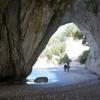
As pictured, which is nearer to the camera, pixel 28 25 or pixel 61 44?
pixel 28 25

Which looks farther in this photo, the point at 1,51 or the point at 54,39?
the point at 54,39

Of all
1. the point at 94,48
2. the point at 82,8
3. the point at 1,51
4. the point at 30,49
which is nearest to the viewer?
the point at 1,51

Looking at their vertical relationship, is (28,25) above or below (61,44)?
below

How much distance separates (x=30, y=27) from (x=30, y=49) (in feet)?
6.94

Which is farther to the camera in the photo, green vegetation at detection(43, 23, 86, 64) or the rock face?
green vegetation at detection(43, 23, 86, 64)

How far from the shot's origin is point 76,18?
32.4 metres

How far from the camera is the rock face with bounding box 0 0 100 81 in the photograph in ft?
86.4

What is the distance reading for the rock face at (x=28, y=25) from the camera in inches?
1036

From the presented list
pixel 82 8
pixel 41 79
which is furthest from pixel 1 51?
pixel 82 8

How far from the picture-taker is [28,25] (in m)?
27.8

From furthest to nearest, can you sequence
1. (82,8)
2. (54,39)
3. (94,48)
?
(54,39) → (94,48) → (82,8)

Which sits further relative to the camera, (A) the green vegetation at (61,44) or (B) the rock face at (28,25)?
(A) the green vegetation at (61,44)

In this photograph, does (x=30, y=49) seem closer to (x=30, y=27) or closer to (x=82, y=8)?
(x=30, y=27)

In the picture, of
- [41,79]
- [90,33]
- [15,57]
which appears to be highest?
[90,33]
